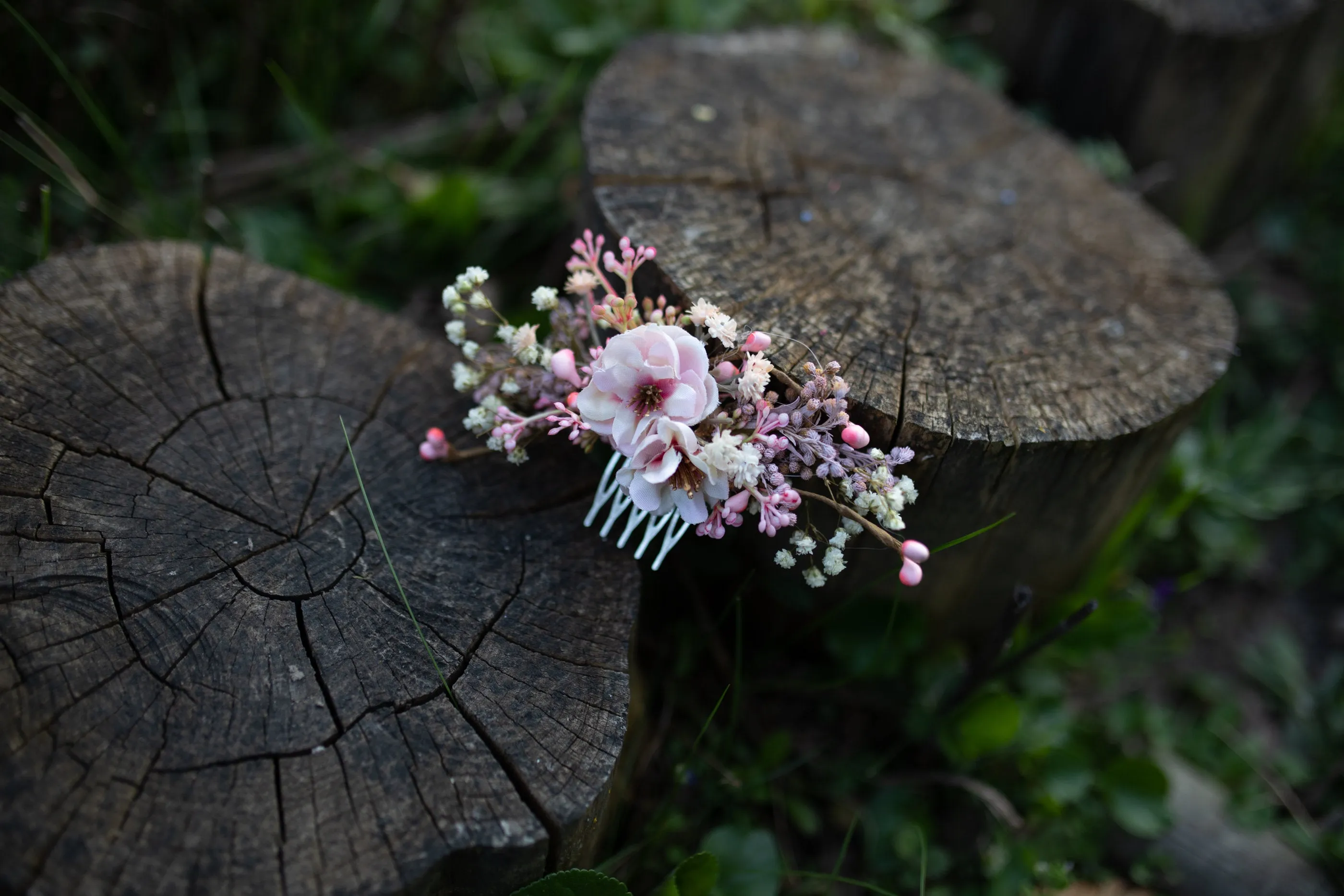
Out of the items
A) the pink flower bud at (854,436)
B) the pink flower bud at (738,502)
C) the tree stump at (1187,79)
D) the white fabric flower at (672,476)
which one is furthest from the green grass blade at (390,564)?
the tree stump at (1187,79)

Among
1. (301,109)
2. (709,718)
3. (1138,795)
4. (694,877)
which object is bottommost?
(1138,795)

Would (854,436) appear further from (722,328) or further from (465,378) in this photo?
(465,378)

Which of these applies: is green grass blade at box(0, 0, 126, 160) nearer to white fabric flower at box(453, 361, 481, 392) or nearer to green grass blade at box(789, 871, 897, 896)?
white fabric flower at box(453, 361, 481, 392)

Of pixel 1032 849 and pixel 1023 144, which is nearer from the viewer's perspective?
pixel 1032 849

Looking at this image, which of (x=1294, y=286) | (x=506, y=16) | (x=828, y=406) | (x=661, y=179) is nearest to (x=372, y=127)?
(x=506, y=16)

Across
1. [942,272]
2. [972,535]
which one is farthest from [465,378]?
[942,272]

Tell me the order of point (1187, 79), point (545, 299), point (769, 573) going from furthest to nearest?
point (1187, 79) < point (769, 573) < point (545, 299)

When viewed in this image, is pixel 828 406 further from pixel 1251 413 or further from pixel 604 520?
pixel 1251 413

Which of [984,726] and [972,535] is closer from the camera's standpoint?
[972,535]
